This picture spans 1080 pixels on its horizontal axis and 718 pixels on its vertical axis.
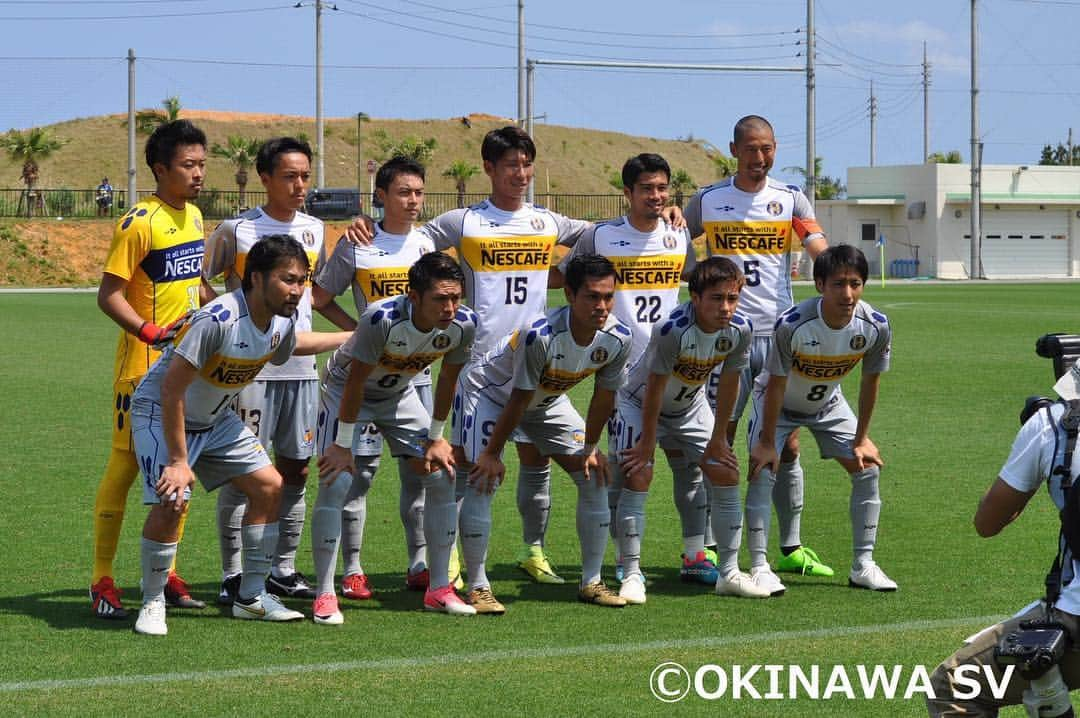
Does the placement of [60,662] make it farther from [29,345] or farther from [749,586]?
[29,345]

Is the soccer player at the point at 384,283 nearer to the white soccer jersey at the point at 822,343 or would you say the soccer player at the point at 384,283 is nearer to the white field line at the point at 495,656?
the white field line at the point at 495,656

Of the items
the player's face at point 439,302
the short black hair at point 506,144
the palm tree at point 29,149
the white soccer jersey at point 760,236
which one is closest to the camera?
the player's face at point 439,302


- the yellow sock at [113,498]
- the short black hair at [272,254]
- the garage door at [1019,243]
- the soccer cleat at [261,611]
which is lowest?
the soccer cleat at [261,611]

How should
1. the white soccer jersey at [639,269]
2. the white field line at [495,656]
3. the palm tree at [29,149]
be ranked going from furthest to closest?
1. the palm tree at [29,149]
2. the white soccer jersey at [639,269]
3. the white field line at [495,656]

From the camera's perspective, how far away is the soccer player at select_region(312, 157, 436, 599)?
7559mm

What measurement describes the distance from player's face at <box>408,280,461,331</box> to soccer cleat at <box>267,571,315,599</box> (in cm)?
163

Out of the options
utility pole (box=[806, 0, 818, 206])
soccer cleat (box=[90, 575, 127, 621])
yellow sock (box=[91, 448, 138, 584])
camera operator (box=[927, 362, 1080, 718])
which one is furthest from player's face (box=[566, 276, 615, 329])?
utility pole (box=[806, 0, 818, 206])

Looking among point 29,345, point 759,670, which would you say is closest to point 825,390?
point 759,670

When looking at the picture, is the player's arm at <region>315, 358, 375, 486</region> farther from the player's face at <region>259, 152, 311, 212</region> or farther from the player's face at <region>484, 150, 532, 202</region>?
the player's face at <region>484, 150, 532, 202</region>

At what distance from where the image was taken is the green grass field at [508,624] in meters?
5.54

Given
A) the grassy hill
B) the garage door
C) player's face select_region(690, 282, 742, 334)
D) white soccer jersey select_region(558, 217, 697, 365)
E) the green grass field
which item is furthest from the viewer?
the grassy hill

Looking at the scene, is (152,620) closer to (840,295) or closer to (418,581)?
(418,581)

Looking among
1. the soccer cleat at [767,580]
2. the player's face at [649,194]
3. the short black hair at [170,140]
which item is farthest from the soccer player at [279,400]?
the soccer cleat at [767,580]

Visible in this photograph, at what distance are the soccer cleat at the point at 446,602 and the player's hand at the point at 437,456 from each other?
1.95ft
